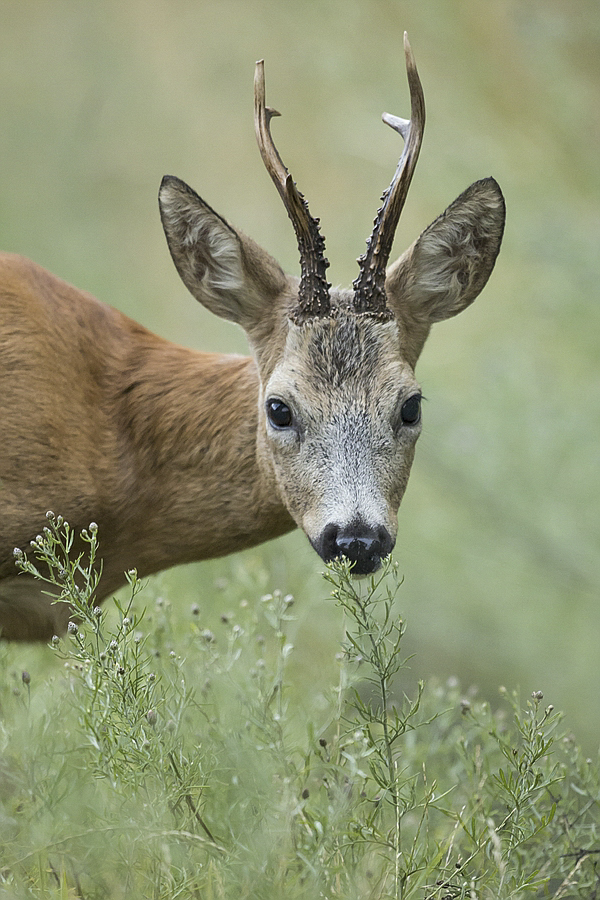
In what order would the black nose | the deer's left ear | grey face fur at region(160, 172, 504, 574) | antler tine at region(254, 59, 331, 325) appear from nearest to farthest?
1. the black nose
2. grey face fur at region(160, 172, 504, 574)
3. antler tine at region(254, 59, 331, 325)
4. the deer's left ear

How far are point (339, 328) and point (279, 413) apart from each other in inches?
14.4

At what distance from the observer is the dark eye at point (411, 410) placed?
385 centimetres

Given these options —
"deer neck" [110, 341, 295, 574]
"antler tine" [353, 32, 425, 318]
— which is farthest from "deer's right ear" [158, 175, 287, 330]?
"antler tine" [353, 32, 425, 318]

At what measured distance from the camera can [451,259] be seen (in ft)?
14.3

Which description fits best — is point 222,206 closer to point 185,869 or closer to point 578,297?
point 578,297

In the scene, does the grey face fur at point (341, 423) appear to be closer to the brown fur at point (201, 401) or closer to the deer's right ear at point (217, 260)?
the brown fur at point (201, 401)

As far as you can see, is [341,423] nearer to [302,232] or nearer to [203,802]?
[302,232]

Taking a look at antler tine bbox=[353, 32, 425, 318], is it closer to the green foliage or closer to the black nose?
the black nose

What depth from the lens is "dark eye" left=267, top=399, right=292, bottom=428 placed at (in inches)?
152

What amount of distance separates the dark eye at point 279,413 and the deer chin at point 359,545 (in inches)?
20.7

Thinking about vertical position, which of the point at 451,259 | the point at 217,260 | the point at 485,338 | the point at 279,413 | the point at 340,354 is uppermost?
the point at 451,259

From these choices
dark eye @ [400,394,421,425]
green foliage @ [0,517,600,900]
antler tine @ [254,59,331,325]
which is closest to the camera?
green foliage @ [0,517,600,900]

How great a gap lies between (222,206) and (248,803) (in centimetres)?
972

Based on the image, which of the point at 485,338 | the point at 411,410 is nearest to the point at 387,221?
the point at 411,410
